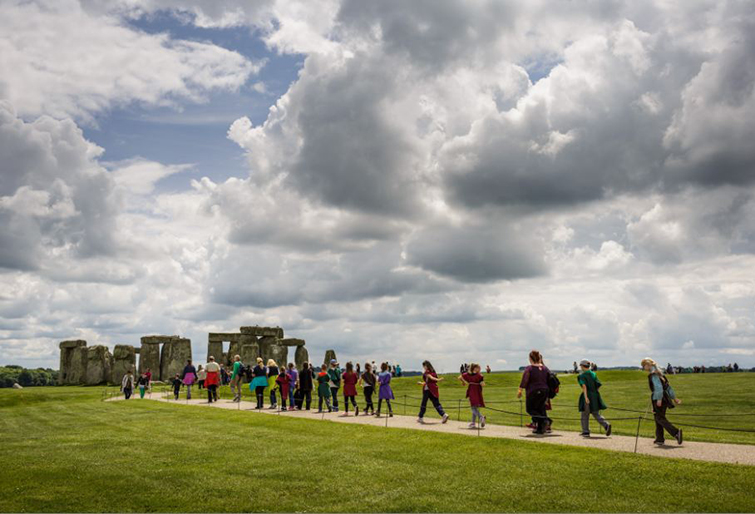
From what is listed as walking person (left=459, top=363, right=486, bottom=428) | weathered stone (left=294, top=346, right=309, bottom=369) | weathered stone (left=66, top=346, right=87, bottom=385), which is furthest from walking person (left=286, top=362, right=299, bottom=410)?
weathered stone (left=66, top=346, right=87, bottom=385)

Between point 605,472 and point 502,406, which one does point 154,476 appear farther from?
point 502,406

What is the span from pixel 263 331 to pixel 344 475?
41833 millimetres

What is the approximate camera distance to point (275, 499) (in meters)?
11.8

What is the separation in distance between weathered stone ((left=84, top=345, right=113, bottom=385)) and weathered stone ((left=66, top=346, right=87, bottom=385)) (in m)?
1.07

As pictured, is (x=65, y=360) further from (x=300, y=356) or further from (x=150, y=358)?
(x=300, y=356)

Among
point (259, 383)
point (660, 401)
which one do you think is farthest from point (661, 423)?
point (259, 383)

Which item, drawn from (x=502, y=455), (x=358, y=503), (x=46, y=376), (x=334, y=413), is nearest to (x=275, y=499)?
(x=358, y=503)

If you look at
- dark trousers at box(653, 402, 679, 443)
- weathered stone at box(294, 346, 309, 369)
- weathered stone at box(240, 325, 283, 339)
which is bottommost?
dark trousers at box(653, 402, 679, 443)

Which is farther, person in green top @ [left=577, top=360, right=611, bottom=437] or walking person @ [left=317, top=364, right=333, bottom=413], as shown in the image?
walking person @ [left=317, top=364, right=333, bottom=413]

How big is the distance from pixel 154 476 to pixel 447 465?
6.07m

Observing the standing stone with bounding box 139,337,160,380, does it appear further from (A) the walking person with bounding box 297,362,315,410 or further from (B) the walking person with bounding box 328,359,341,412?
(B) the walking person with bounding box 328,359,341,412

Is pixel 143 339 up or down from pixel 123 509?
up

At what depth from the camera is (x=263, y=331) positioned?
54.3m

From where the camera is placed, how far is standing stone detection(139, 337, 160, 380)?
172ft
